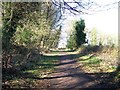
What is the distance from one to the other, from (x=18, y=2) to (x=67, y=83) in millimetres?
5078

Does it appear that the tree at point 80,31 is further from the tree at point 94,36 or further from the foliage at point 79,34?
the tree at point 94,36

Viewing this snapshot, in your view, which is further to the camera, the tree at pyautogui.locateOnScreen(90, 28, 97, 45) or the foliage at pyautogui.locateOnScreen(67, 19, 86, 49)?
the tree at pyautogui.locateOnScreen(90, 28, 97, 45)

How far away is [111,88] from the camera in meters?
14.2

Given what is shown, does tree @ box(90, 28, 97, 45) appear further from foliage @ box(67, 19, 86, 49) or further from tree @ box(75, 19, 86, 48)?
tree @ box(75, 19, 86, 48)

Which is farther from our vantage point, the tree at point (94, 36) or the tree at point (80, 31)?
the tree at point (94, 36)

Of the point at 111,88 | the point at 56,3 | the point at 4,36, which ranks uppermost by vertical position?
the point at 56,3

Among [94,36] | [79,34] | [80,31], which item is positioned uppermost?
[80,31]

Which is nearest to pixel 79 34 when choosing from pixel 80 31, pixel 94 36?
pixel 80 31

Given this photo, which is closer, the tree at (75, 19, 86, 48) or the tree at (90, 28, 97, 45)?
the tree at (75, 19, 86, 48)

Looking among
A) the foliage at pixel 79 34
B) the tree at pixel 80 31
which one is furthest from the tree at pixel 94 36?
the tree at pixel 80 31

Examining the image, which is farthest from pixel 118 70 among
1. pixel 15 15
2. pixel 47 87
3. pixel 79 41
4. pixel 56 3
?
pixel 79 41

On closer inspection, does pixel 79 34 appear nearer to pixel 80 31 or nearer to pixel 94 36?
pixel 80 31

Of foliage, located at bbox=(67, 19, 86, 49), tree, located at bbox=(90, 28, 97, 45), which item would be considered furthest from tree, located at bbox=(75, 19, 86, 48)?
tree, located at bbox=(90, 28, 97, 45)

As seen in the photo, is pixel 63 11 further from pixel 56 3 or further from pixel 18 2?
pixel 18 2
